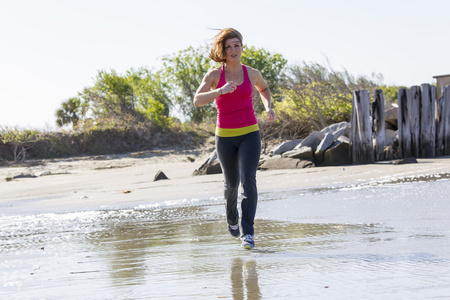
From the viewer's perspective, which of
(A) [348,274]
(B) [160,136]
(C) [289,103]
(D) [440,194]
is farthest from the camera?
(B) [160,136]

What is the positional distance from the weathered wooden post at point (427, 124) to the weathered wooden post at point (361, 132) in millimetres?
1386

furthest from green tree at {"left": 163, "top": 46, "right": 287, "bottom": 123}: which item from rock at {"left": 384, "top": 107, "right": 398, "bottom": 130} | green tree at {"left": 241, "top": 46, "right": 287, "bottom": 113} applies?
rock at {"left": 384, "top": 107, "right": 398, "bottom": 130}

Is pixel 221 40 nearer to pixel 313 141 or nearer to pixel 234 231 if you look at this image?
pixel 234 231

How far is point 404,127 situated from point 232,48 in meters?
10.6

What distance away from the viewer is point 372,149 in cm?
1433

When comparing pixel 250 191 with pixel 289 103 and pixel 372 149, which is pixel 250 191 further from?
pixel 289 103

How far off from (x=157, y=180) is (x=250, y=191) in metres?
8.59

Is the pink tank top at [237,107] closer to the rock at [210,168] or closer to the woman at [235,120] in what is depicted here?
the woman at [235,120]

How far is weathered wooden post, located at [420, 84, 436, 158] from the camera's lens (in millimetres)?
14703

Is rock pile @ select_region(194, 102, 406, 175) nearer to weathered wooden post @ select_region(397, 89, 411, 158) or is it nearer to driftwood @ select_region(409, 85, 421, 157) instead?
weathered wooden post @ select_region(397, 89, 411, 158)

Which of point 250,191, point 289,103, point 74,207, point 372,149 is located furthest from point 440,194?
point 289,103

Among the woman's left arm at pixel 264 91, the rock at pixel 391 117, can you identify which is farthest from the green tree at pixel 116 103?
the woman's left arm at pixel 264 91

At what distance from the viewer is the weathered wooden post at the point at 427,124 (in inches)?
579

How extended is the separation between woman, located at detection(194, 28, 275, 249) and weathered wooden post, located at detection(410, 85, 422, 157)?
10345mm
